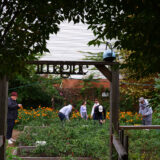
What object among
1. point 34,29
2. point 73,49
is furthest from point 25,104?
point 34,29

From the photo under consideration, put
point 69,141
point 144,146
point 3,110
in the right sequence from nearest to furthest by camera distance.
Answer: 1. point 3,110
2. point 144,146
3. point 69,141

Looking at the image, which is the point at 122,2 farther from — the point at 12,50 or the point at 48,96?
the point at 48,96

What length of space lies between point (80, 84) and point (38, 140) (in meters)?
7.85

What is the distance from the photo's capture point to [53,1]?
6.89ft

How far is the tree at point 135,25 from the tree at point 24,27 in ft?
0.76

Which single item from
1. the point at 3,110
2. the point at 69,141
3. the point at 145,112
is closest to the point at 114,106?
the point at 3,110

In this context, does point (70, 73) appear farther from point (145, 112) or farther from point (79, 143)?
point (145, 112)

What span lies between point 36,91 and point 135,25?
10.5m

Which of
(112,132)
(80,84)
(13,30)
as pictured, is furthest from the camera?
(80,84)

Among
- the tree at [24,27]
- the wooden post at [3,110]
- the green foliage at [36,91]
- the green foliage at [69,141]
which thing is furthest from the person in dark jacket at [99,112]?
the tree at [24,27]

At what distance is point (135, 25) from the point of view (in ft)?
5.53

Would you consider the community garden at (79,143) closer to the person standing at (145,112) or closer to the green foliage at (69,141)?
the green foliage at (69,141)

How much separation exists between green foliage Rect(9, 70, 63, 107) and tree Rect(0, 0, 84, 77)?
9.14 metres

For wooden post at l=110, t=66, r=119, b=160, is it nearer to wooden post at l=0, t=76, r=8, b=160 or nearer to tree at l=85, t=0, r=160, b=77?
tree at l=85, t=0, r=160, b=77
